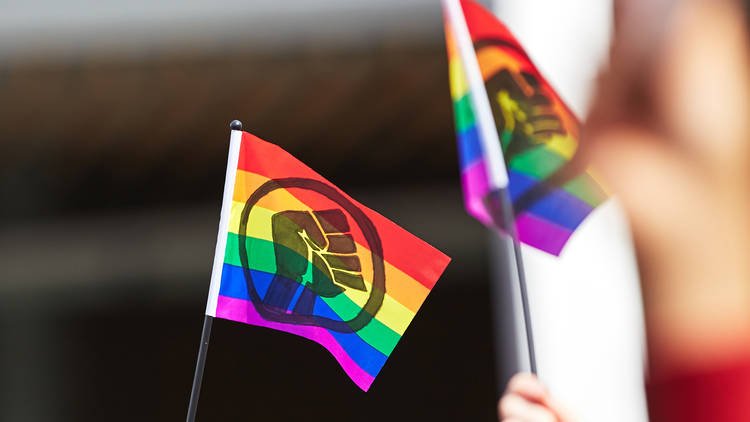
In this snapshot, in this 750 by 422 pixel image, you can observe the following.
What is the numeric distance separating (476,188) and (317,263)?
0.21 metres

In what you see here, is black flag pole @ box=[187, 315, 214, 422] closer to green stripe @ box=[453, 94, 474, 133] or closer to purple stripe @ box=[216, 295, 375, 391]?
purple stripe @ box=[216, 295, 375, 391]

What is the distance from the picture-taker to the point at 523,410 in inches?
27.8

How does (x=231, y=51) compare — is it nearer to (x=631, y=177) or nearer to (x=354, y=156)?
(x=354, y=156)

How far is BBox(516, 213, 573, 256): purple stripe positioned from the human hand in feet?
0.69

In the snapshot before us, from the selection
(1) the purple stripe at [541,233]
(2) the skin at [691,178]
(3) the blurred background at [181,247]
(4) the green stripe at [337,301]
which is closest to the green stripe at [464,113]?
(1) the purple stripe at [541,233]

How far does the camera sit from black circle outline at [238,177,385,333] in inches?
36.8

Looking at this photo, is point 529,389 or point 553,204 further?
point 553,204

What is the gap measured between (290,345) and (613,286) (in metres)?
2.26

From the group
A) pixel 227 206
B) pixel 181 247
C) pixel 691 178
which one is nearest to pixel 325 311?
pixel 227 206

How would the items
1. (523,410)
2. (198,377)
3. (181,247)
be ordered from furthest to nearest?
(181,247) → (198,377) → (523,410)

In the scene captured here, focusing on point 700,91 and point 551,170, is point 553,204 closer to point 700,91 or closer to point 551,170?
point 551,170

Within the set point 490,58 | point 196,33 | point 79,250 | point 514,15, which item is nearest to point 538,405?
point 490,58

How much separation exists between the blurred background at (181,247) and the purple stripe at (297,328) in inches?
79.4

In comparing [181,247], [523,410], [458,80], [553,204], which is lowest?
[523,410]
